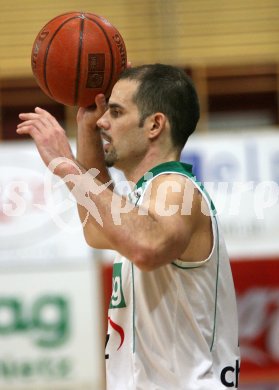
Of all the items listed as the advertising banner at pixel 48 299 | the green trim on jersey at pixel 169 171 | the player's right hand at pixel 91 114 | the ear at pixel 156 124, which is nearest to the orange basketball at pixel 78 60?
the player's right hand at pixel 91 114

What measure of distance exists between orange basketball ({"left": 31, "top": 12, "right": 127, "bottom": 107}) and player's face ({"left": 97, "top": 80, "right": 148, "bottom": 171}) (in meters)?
A: 0.21

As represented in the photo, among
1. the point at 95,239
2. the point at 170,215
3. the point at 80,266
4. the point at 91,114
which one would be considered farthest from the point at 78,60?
the point at 80,266

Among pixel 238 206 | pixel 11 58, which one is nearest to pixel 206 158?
pixel 238 206

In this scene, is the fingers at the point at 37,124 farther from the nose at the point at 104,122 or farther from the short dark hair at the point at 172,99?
the short dark hair at the point at 172,99

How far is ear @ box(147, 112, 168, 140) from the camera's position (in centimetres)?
314

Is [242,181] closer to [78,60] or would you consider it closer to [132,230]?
[78,60]

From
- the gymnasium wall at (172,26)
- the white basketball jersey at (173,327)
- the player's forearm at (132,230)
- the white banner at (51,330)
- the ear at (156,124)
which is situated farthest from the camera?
the gymnasium wall at (172,26)

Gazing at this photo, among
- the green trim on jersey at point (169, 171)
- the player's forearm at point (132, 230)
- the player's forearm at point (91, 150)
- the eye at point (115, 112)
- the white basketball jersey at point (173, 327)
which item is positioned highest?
the eye at point (115, 112)

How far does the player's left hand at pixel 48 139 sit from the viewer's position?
3002 millimetres

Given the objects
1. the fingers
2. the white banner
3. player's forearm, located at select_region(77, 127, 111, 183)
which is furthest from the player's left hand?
the white banner

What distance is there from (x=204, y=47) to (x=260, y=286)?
297cm

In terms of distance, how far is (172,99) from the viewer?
315cm

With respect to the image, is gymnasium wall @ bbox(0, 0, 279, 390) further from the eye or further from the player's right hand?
the eye

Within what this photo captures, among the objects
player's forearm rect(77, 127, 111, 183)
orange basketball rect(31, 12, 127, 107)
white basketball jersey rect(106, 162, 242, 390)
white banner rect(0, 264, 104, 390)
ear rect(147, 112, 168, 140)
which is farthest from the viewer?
white banner rect(0, 264, 104, 390)
